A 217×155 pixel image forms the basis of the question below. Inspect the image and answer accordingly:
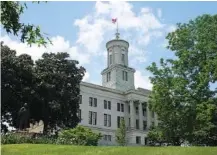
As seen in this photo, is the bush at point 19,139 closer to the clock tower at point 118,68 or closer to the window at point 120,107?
the window at point 120,107

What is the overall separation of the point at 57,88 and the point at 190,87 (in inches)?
586

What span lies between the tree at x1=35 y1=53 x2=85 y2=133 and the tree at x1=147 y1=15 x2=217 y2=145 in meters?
10.1

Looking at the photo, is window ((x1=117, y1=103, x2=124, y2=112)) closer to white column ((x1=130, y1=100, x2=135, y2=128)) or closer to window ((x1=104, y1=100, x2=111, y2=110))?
window ((x1=104, y1=100, x2=111, y2=110))

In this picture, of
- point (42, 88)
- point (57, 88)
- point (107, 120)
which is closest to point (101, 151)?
point (42, 88)

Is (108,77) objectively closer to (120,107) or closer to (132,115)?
(120,107)

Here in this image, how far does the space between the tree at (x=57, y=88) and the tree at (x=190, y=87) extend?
10.1m

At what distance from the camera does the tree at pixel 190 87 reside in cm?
3734

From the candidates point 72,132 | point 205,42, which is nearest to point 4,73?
point 72,132

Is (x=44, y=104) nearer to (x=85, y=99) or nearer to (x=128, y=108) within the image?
(x=85, y=99)

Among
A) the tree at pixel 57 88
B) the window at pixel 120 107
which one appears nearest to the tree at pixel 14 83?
the tree at pixel 57 88

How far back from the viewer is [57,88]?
4709 cm

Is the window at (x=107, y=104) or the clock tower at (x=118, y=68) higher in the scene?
the clock tower at (x=118, y=68)

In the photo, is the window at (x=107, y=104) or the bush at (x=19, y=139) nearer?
the bush at (x=19, y=139)

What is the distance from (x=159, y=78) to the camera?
40.7 meters
